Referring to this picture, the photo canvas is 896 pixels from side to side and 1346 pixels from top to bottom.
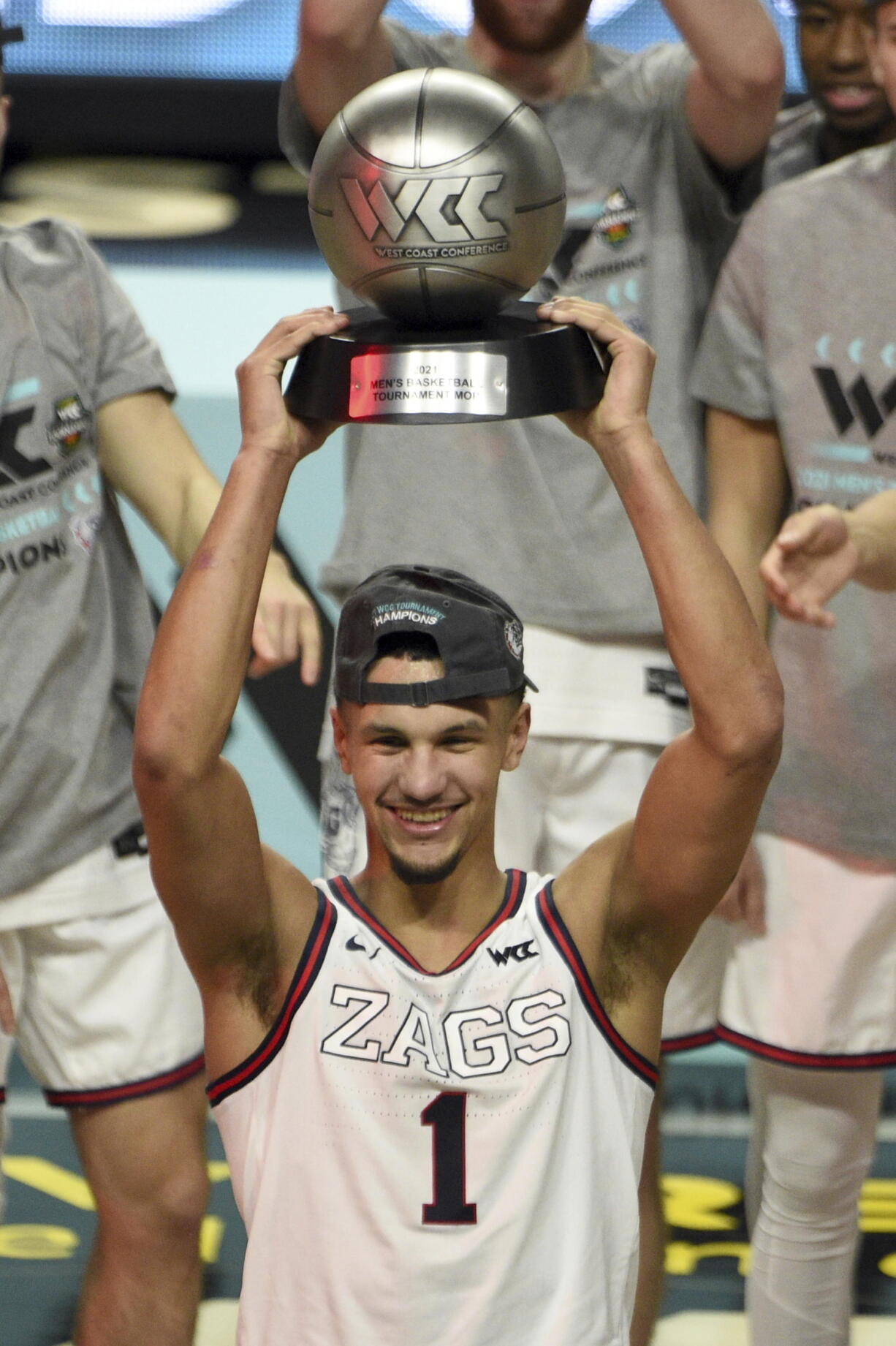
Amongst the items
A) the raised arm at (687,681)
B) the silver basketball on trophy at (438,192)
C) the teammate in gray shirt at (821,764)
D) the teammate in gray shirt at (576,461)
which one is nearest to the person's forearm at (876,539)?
the teammate in gray shirt at (821,764)

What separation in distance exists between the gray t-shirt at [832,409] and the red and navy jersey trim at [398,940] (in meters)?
0.76

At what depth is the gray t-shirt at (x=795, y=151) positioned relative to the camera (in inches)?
129

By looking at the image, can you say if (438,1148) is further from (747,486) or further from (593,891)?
(747,486)

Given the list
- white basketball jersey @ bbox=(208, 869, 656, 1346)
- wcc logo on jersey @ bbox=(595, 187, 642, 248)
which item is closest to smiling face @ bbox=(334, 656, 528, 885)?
white basketball jersey @ bbox=(208, 869, 656, 1346)

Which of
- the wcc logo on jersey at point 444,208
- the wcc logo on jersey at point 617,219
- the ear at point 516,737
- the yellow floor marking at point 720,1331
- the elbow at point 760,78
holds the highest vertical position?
the elbow at point 760,78

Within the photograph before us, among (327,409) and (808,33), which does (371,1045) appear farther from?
(808,33)

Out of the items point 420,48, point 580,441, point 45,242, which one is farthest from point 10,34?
point 580,441

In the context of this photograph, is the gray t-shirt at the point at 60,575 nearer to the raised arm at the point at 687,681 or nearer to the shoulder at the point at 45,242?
the shoulder at the point at 45,242

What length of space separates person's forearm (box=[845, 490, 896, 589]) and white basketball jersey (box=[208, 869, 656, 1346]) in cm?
75

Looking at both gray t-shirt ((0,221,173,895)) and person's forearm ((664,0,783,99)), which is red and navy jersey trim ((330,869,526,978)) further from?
person's forearm ((664,0,783,99))

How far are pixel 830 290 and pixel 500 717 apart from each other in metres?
1.09

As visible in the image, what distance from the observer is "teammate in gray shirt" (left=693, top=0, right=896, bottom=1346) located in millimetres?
2861

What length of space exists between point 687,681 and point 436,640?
0.32m

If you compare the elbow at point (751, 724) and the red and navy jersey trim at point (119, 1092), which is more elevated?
the elbow at point (751, 724)
